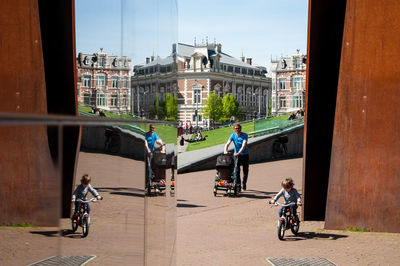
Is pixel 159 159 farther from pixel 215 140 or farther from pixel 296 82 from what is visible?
pixel 296 82

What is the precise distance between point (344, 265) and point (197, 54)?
7369 centimetres

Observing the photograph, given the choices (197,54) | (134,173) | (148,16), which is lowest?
(134,173)

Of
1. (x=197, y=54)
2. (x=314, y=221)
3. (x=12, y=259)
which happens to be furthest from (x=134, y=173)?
(x=197, y=54)

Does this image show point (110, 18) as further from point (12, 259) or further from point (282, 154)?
point (282, 154)

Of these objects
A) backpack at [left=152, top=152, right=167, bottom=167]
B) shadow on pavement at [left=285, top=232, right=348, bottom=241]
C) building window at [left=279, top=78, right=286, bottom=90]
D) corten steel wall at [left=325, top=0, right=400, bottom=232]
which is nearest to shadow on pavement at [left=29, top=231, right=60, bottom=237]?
backpack at [left=152, top=152, right=167, bottom=167]

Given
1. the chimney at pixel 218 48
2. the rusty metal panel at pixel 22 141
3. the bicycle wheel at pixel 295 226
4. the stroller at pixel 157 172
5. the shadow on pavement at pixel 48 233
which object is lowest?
the bicycle wheel at pixel 295 226

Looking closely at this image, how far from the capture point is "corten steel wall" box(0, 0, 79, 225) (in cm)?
51

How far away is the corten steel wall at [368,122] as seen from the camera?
8.09 meters

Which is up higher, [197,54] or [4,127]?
[197,54]

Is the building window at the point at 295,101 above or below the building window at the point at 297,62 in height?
below

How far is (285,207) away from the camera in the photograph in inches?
314

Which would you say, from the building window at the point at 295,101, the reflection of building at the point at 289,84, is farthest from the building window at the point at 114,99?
the building window at the point at 295,101

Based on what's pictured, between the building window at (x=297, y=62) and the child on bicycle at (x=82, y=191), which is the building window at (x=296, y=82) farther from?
the child on bicycle at (x=82, y=191)

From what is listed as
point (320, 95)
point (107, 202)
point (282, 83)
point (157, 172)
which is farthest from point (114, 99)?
point (282, 83)
